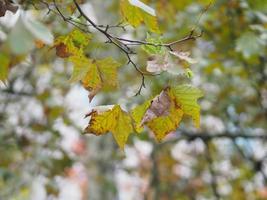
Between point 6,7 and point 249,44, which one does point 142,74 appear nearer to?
point 6,7

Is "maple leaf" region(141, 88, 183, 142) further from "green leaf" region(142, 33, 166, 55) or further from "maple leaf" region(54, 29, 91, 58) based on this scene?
"maple leaf" region(54, 29, 91, 58)

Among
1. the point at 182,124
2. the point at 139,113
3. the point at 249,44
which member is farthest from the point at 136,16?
the point at 182,124

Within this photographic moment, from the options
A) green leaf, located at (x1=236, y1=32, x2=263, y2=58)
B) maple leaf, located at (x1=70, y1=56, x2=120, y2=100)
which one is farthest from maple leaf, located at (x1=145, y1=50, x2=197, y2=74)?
green leaf, located at (x1=236, y1=32, x2=263, y2=58)

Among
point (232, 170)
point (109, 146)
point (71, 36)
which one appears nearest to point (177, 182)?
point (232, 170)

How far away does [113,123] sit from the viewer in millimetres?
1074

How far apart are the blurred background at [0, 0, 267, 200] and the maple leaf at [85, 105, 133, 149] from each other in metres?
0.56

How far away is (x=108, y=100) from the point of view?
3342mm

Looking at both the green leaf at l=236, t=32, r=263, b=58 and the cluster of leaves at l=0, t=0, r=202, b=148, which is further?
the green leaf at l=236, t=32, r=263, b=58

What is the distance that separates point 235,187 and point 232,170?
0.85ft

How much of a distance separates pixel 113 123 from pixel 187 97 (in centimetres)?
18

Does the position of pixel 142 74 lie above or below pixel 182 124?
below

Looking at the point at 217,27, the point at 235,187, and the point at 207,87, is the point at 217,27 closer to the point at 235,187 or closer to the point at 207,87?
the point at 207,87

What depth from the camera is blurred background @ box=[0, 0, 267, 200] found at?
8.43ft

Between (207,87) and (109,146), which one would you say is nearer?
(207,87)
